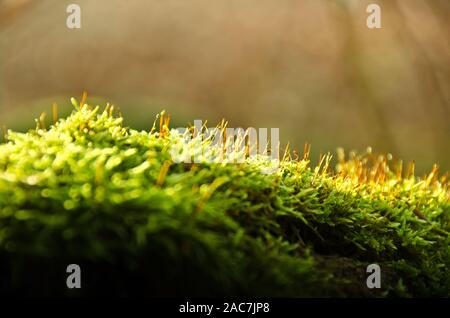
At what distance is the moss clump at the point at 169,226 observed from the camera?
707 mm

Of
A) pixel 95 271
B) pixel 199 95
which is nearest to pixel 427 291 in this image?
pixel 95 271

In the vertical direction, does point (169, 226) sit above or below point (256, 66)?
below

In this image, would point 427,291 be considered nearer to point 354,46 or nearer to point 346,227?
point 346,227

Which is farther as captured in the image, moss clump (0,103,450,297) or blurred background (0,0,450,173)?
blurred background (0,0,450,173)

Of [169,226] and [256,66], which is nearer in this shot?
[169,226]

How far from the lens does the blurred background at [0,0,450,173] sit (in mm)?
4094

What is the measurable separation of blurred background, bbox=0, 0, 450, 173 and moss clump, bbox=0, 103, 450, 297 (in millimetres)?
3096

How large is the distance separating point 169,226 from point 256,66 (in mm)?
4218

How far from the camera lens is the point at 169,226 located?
2.34 ft

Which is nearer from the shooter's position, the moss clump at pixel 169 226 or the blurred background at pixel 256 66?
the moss clump at pixel 169 226

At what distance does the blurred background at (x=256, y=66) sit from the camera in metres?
4.09

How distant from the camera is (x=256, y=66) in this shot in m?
4.73

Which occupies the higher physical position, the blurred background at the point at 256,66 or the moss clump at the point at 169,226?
the blurred background at the point at 256,66

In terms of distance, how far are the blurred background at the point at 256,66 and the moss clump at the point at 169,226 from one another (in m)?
3.10
